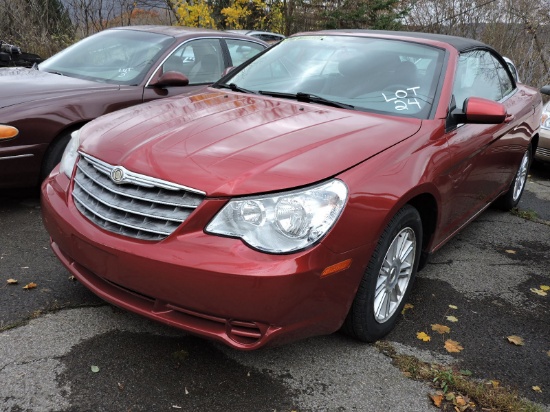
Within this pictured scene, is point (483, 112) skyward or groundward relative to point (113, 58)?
skyward

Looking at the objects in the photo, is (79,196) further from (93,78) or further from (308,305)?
(93,78)

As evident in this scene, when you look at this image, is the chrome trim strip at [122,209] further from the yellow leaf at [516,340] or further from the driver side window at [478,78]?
the driver side window at [478,78]

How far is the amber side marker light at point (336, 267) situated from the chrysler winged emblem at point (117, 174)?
999 mm

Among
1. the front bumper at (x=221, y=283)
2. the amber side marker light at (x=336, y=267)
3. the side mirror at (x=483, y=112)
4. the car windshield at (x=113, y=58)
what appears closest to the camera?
the front bumper at (x=221, y=283)

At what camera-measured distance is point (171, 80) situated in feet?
16.7

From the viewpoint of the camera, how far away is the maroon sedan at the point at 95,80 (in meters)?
4.40

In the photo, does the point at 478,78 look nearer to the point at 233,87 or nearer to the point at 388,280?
the point at 233,87

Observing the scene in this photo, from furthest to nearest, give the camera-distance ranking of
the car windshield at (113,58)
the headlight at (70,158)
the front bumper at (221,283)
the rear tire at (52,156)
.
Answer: the car windshield at (113,58)
the rear tire at (52,156)
the headlight at (70,158)
the front bumper at (221,283)

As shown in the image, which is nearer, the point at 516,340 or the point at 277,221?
the point at 277,221

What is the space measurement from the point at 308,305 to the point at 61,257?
1.36 metres

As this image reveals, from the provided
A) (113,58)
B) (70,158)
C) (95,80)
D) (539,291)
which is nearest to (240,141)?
(70,158)

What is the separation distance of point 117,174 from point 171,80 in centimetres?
260

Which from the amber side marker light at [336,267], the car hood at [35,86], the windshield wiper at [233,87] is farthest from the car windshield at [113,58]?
the amber side marker light at [336,267]

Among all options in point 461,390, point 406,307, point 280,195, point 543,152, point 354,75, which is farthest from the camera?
point 543,152
